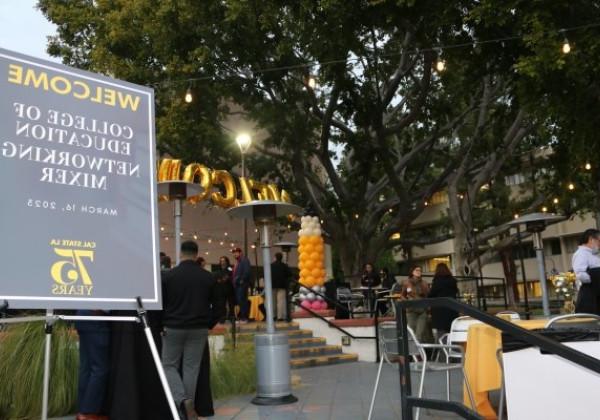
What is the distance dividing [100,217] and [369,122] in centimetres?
1371

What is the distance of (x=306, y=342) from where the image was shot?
1115 centimetres

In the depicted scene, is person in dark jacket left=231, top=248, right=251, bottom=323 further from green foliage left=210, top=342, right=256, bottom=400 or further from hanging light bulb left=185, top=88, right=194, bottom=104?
green foliage left=210, top=342, right=256, bottom=400

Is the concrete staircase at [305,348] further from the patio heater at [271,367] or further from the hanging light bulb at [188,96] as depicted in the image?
the hanging light bulb at [188,96]

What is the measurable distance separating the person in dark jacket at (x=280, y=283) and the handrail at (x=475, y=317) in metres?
8.42

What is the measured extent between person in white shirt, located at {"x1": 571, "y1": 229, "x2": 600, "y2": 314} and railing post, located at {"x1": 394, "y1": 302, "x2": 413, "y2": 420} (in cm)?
377

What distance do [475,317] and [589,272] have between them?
435 centimetres

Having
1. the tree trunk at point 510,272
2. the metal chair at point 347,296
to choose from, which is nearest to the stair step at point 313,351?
the metal chair at point 347,296

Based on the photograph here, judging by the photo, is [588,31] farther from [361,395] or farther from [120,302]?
[120,302]

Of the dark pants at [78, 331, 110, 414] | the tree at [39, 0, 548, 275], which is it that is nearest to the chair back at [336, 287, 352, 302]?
the tree at [39, 0, 548, 275]

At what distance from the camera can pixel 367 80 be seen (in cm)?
1669

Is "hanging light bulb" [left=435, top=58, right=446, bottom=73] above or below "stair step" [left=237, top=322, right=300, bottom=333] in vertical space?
above

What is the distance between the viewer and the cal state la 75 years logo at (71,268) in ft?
10.3

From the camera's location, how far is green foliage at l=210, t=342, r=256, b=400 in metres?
6.87

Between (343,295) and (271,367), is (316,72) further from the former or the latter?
(271,367)
